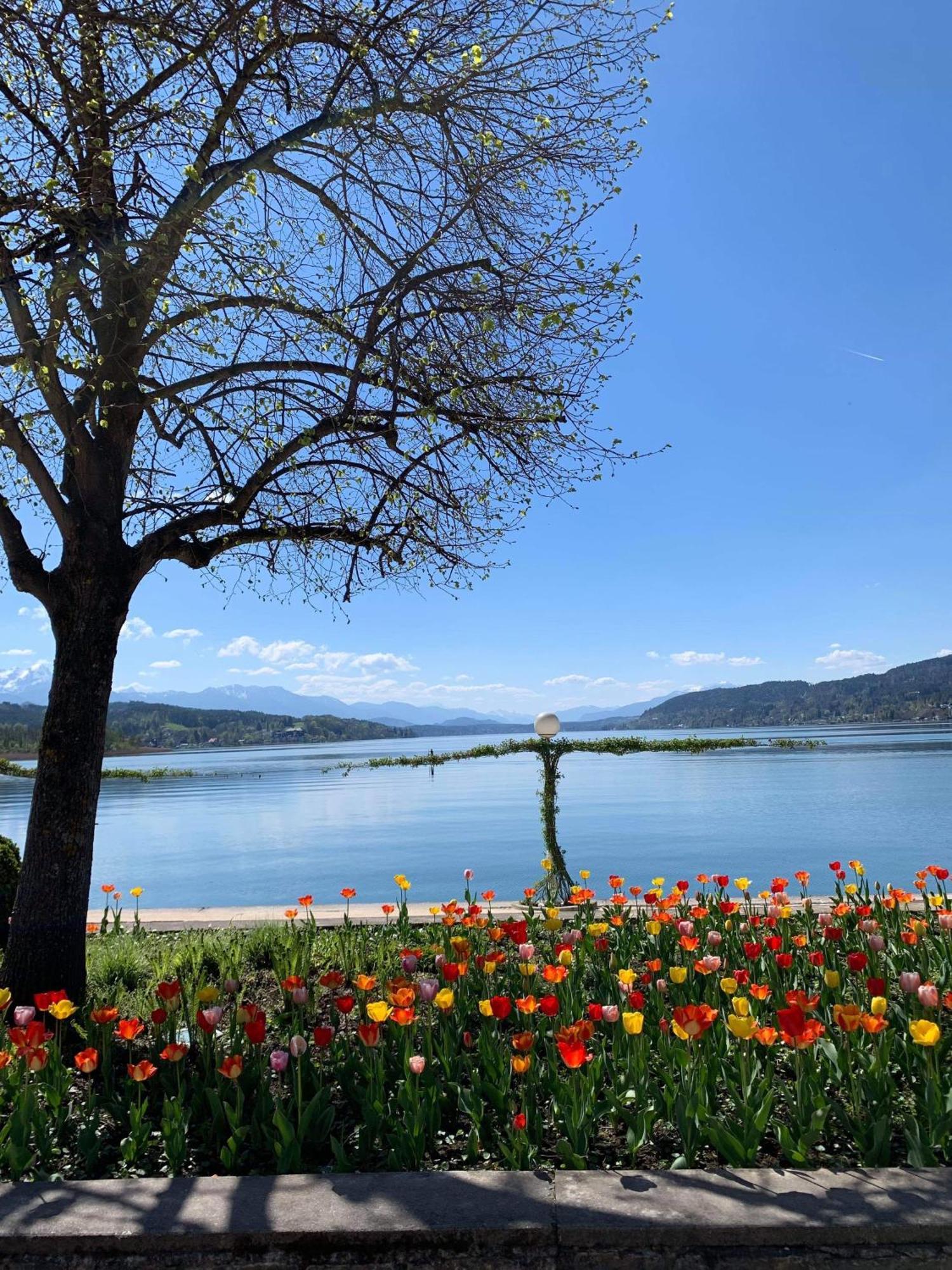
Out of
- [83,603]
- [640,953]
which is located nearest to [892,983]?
[640,953]

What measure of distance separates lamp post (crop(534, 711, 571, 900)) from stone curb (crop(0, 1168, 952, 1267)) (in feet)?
15.2

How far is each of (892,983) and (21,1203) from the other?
128 inches

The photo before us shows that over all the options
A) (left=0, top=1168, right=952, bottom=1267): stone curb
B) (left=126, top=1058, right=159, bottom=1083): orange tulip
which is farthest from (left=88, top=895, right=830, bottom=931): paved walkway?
(left=0, top=1168, right=952, bottom=1267): stone curb

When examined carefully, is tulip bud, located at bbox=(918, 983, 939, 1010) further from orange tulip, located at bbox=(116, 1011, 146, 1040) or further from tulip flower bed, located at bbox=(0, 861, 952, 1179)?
orange tulip, located at bbox=(116, 1011, 146, 1040)

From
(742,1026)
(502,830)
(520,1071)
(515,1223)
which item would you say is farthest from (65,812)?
(502,830)

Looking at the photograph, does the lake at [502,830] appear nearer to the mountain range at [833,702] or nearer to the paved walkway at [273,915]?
the paved walkway at [273,915]

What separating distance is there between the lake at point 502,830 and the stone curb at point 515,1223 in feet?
17.3

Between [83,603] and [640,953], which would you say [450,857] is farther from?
[83,603]

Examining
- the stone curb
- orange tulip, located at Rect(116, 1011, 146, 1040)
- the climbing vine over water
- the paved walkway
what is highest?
the climbing vine over water

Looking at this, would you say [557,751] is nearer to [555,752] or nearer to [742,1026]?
[555,752]

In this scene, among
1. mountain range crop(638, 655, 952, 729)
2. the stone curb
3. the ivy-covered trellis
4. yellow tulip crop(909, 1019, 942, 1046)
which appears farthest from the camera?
mountain range crop(638, 655, 952, 729)

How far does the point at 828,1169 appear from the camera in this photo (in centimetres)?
224

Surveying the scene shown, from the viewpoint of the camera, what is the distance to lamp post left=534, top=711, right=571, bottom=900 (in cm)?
684

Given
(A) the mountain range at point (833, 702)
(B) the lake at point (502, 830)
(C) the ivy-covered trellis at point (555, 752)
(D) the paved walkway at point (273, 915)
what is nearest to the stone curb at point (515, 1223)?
(D) the paved walkway at point (273, 915)
